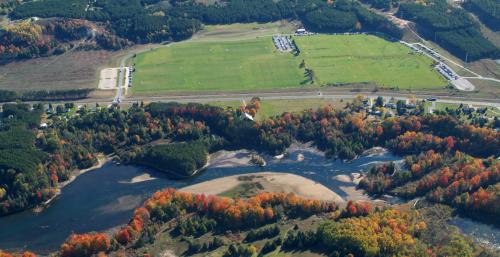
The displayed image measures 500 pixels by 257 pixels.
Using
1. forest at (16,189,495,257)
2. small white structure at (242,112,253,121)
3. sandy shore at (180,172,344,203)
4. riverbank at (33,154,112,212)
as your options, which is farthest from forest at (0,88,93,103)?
forest at (16,189,495,257)

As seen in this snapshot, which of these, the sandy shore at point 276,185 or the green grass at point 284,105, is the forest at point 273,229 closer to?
the sandy shore at point 276,185

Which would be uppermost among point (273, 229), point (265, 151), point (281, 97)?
point (281, 97)

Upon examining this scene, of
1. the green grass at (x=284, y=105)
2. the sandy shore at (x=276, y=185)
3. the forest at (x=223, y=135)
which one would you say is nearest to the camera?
the sandy shore at (x=276, y=185)

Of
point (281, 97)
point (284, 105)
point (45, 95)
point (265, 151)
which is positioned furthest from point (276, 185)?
point (45, 95)

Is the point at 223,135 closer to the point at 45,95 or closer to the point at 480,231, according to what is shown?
the point at 45,95

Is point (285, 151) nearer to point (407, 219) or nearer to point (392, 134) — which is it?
point (392, 134)

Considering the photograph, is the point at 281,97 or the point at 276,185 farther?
the point at 281,97

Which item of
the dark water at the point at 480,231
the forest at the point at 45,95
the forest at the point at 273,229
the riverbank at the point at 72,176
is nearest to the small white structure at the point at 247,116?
the forest at the point at 273,229

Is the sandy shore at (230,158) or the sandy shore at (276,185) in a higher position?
the sandy shore at (230,158)
